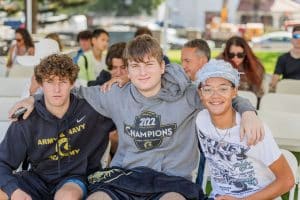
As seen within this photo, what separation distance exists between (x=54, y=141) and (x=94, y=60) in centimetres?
383

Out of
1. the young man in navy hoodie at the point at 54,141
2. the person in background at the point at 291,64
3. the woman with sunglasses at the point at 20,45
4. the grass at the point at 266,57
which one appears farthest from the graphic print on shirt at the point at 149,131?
the grass at the point at 266,57

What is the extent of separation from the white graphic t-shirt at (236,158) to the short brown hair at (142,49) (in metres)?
0.39

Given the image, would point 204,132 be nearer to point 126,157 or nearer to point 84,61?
point 126,157

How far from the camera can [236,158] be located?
2.69 m

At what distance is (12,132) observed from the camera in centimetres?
292

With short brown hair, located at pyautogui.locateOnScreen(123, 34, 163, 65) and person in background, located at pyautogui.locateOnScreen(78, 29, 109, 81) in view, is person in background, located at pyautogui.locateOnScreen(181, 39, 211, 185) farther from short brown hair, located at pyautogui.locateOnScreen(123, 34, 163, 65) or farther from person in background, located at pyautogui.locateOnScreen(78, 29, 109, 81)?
person in background, located at pyautogui.locateOnScreen(78, 29, 109, 81)

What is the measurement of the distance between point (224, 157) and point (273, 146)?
0.25m

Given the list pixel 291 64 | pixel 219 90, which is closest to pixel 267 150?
pixel 219 90

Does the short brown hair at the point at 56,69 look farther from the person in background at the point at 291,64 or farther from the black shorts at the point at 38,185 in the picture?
the person in background at the point at 291,64

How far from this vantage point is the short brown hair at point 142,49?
2.87 metres

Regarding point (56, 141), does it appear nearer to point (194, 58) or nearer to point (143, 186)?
point (143, 186)

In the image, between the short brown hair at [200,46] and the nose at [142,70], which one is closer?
the nose at [142,70]

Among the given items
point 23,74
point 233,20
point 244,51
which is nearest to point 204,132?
point 244,51

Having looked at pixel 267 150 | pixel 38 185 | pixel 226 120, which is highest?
pixel 226 120
